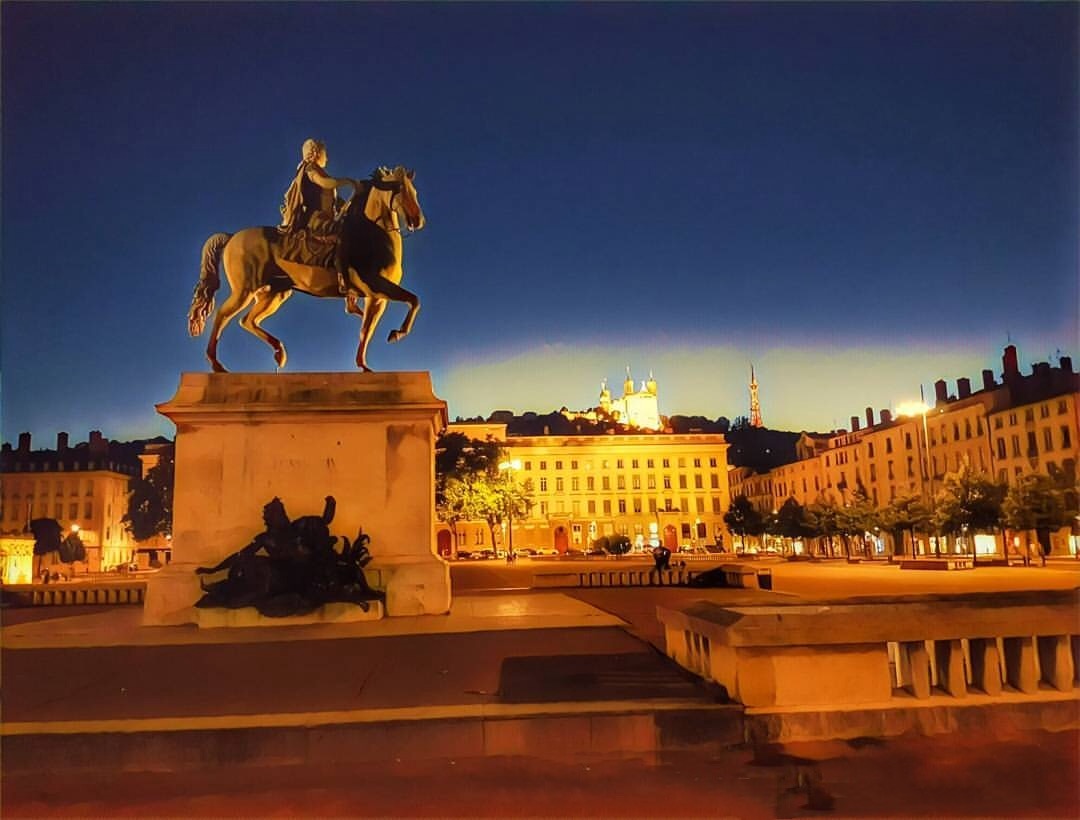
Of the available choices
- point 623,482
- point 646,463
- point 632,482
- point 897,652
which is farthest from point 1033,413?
point 623,482

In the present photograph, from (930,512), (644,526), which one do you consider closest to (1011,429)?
(930,512)

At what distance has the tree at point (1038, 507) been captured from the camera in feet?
142

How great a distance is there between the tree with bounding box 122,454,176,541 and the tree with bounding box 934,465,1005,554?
4937cm

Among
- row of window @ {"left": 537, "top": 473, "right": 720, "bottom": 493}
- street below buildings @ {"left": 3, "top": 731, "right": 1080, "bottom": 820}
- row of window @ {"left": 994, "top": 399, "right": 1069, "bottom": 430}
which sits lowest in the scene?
street below buildings @ {"left": 3, "top": 731, "right": 1080, "bottom": 820}

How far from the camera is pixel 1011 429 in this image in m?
73.8

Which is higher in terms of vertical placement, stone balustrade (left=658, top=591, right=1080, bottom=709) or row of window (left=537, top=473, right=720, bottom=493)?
row of window (left=537, top=473, right=720, bottom=493)

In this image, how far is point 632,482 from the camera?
14088cm

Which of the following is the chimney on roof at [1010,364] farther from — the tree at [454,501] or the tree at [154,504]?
the tree at [154,504]

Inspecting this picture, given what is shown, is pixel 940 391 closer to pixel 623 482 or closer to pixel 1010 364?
pixel 1010 364

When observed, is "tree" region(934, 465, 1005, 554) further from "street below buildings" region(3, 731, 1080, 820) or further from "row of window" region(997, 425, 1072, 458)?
"street below buildings" region(3, 731, 1080, 820)

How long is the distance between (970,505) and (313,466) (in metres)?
43.0

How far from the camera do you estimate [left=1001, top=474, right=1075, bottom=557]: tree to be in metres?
43.4

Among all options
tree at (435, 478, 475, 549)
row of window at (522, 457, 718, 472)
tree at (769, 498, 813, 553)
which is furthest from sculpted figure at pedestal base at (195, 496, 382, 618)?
row of window at (522, 457, 718, 472)

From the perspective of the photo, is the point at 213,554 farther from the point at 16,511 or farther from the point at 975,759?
the point at 16,511
